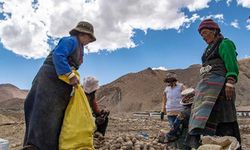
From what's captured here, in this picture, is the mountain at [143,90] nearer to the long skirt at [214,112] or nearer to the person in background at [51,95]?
the long skirt at [214,112]

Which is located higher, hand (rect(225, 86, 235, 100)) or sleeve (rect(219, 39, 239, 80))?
sleeve (rect(219, 39, 239, 80))

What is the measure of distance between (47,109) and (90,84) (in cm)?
191

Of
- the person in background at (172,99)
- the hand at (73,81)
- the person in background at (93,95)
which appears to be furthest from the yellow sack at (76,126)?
the person in background at (172,99)

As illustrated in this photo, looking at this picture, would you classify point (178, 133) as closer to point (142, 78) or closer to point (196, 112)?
point (196, 112)

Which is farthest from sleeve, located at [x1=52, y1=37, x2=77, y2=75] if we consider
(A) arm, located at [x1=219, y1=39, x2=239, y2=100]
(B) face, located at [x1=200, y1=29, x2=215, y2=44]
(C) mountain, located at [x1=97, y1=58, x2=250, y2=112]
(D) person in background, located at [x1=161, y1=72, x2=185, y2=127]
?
(C) mountain, located at [x1=97, y1=58, x2=250, y2=112]

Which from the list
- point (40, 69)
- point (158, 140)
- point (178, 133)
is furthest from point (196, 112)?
point (158, 140)

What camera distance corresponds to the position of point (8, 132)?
488 inches

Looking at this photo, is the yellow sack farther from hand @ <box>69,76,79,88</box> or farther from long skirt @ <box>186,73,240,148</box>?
long skirt @ <box>186,73,240,148</box>

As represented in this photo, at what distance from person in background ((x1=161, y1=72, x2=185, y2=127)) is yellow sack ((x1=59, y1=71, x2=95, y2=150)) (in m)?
3.04

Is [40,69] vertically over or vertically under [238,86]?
under

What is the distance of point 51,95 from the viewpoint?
3.88 metres

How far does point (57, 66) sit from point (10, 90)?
287 ft

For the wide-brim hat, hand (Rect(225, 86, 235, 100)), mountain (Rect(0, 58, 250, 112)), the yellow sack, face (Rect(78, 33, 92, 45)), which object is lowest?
the yellow sack

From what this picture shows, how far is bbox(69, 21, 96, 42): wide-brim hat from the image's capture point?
407 centimetres
